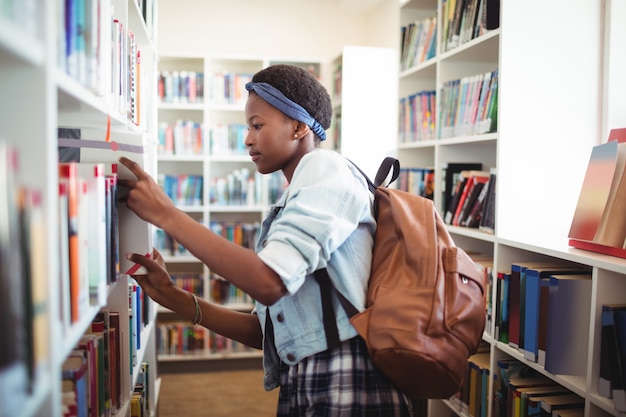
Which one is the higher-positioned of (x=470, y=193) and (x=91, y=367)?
(x=470, y=193)

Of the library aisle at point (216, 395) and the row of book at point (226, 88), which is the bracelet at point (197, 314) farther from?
the row of book at point (226, 88)

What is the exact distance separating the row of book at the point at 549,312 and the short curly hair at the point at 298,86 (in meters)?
0.94

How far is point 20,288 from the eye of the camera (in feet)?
2.21

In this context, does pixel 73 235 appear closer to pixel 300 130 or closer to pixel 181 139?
pixel 300 130

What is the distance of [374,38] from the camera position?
4711 millimetres

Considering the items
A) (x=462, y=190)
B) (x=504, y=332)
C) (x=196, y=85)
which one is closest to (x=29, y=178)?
(x=504, y=332)

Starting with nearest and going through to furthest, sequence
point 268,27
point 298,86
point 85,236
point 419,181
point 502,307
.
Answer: point 85,236 → point 298,86 → point 502,307 → point 419,181 → point 268,27

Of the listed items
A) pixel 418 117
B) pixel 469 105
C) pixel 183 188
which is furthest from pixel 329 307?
pixel 183 188

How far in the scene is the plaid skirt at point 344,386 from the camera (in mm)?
1210

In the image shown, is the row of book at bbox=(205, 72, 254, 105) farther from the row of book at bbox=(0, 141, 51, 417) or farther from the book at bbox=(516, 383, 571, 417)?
the row of book at bbox=(0, 141, 51, 417)

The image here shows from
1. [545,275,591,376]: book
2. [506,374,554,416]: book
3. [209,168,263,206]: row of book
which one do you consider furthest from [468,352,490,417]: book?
[209,168,263,206]: row of book

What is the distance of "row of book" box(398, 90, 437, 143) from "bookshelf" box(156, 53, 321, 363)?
150cm

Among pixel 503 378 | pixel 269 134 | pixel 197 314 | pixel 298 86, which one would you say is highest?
pixel 298 86

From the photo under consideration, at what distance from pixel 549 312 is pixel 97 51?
1.51 m
